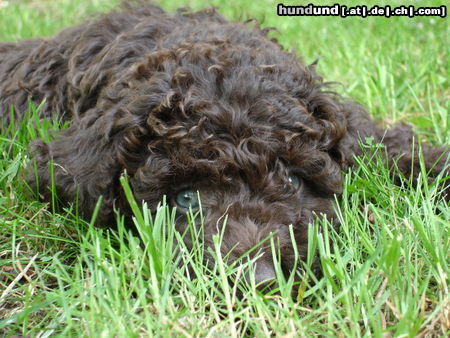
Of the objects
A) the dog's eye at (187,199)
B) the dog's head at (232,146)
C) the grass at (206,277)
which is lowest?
the grass at (206,277)

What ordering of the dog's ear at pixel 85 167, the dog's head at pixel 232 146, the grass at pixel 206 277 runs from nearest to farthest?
the grass at pixel 206 277 → the dog's head at pixel 232 146 → the dog's ear at pixel 85 167

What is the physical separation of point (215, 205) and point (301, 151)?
473mm

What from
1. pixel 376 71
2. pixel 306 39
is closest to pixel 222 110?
pixel 376 71

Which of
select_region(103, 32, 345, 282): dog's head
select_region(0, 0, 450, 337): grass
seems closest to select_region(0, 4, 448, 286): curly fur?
select_region(103, 32, 345, 282): dog's head

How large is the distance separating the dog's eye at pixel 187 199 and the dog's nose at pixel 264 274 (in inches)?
20.8

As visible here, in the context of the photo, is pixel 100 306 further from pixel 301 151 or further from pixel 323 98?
pixel 323 98

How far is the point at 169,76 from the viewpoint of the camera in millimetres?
2998

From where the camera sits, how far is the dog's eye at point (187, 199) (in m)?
2.81

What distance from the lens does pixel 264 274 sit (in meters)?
2.34

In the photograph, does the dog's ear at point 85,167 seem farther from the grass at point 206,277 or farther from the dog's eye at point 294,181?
the dog's eye at point 294,181

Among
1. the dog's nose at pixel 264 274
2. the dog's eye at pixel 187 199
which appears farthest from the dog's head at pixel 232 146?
the dog's nose at pixel 264 274

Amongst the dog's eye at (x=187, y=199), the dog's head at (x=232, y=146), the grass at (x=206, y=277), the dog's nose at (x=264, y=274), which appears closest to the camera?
the grass at (x=206, y=277)

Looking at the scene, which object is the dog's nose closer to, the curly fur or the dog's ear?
the curly fur

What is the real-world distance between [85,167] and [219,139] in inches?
28.0
